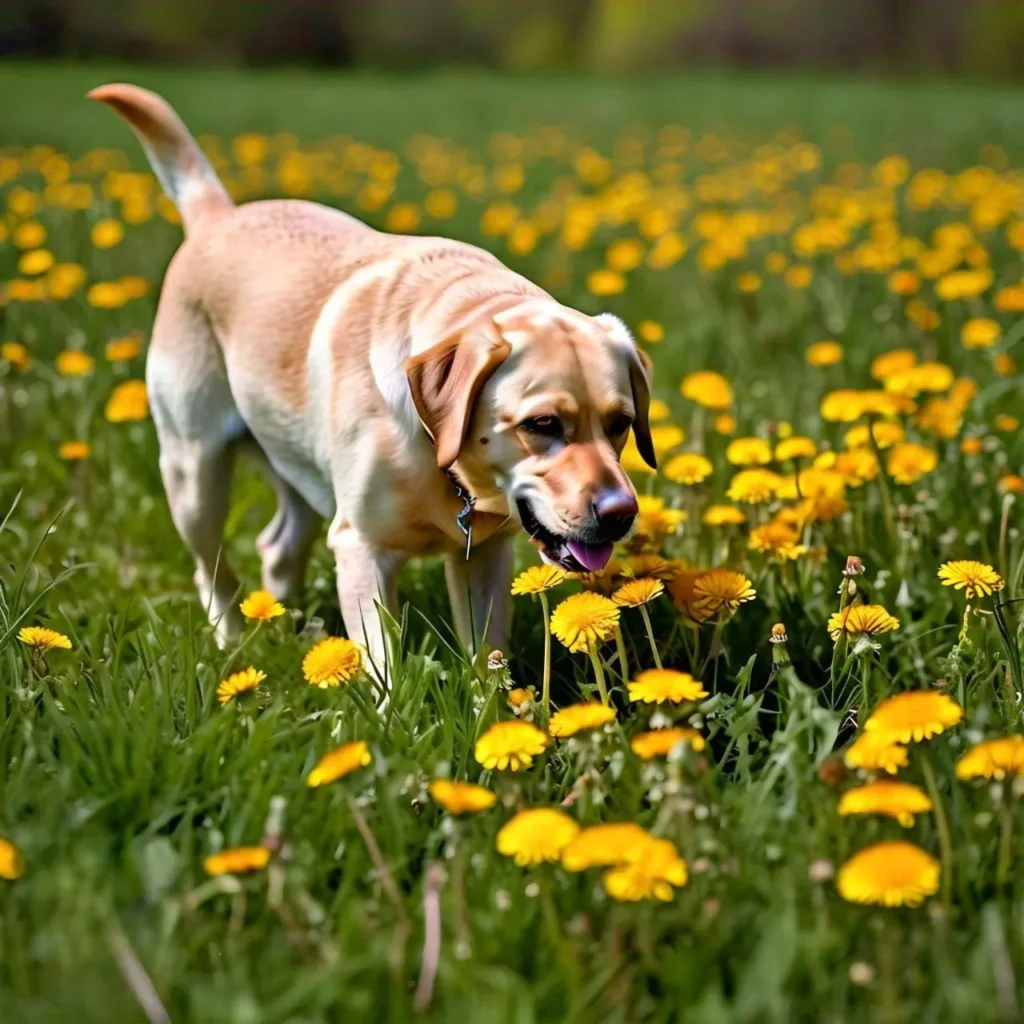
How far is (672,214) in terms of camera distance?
20.2 feet

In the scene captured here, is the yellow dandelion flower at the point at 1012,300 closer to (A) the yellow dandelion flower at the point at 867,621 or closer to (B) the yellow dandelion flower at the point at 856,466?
(B) the yellow dandelion flower at the point at 856,466

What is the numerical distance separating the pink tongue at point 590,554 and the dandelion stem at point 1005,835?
773 millimetres

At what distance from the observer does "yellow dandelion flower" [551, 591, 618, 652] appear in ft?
7.02

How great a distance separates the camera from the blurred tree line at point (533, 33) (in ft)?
83.0

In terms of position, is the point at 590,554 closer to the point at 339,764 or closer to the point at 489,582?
the point at 489,582

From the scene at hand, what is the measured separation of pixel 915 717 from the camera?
1803 mm

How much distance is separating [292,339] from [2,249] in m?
3.15

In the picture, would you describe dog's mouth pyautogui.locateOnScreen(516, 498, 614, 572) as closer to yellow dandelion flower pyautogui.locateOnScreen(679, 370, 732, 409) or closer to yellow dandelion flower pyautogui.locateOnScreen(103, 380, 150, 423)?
yellow dandelion flower pyautogui.locateOnScreen(679, 370, 732, 409)

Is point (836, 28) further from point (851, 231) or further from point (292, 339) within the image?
point (292, 339)

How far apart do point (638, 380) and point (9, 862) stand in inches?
55.0

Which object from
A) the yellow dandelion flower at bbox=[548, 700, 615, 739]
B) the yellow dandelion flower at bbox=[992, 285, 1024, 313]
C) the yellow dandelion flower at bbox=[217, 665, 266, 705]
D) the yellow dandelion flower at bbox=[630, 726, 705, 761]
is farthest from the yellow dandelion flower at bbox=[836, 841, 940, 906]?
the yellow dandelion flower at bbox=[992, 285, 1024, 313]

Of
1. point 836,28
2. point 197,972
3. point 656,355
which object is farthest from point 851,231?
point 836,28

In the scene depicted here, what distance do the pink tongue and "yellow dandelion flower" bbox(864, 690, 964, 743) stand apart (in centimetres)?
63

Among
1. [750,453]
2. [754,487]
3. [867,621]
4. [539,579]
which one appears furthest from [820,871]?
[750,453]
